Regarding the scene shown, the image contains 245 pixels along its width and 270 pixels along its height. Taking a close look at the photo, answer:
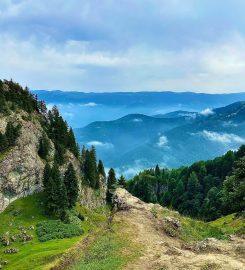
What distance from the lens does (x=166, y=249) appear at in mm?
35688

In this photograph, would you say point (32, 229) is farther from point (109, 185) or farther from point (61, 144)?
point (109, 185)

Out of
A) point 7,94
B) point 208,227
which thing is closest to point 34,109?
point 7,94

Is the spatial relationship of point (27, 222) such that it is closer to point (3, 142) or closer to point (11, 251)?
point (11, 251)

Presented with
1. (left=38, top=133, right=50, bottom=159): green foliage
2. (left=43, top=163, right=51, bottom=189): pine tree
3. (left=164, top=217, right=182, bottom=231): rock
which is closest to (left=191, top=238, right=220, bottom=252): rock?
(left=164, top=217, right=182, bottom=231): rock

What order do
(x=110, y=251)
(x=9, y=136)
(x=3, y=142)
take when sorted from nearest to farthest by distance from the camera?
(x=110, y=251)
(x=3, y=142)
(x=9, y=136)

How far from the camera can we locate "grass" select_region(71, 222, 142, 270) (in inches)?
1287

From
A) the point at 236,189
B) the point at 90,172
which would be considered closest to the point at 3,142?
the point at 90,172

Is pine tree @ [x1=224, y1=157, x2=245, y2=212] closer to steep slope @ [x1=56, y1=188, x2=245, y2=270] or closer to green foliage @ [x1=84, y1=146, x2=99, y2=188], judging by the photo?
steep slope @ [x1=56, y1=188, x2=245, y2=270]

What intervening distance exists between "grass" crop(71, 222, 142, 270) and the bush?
5983 centimetres

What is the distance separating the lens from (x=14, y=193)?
368 ft

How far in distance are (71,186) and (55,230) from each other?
21654mm

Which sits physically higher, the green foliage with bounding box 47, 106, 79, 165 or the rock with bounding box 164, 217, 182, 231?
the green foliage with bounding box 47, 106, 79, 165

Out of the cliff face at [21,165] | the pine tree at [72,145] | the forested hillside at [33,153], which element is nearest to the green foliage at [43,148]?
the forested hillside at [33,153]

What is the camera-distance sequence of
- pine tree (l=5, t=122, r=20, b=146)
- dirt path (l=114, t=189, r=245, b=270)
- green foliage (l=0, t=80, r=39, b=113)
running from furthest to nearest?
green foliage (l=0, t=80, r=39, b=113)
pine tree (l=5, t=122, r=20, b=146)
dirt path (l=114, t=189, r=245, b=270)
